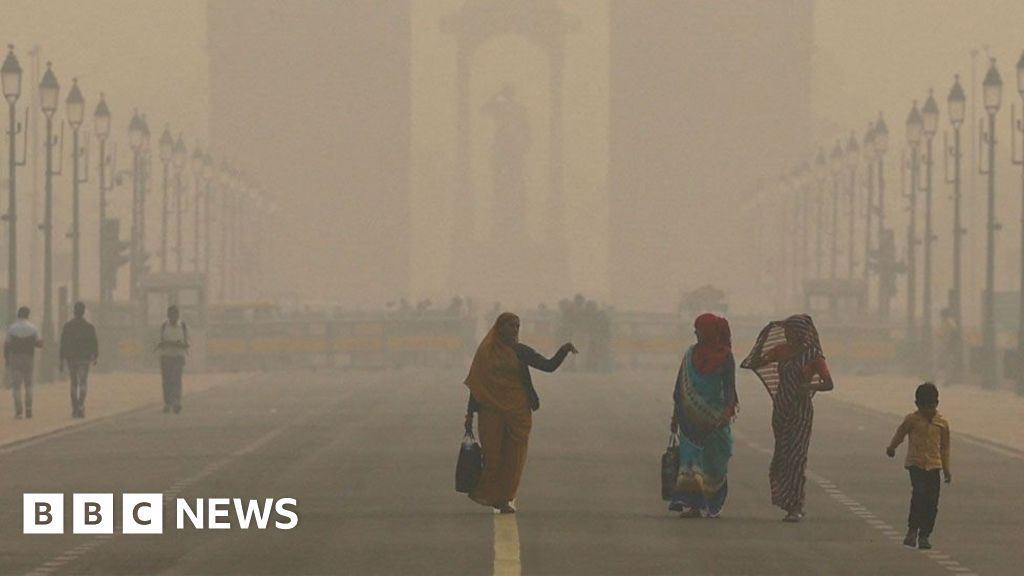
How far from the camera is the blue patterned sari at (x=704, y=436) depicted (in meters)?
22.8

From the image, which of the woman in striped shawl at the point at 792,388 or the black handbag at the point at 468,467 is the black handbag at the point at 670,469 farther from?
the black handbag at the point at 468,467

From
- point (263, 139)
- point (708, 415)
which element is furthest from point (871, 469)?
point (263, 139)

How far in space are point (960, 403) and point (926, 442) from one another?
29.4 m

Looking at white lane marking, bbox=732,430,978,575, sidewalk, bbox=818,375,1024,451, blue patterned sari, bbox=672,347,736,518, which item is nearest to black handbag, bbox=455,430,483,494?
blue patterned sari, bbox=672,347,736,518

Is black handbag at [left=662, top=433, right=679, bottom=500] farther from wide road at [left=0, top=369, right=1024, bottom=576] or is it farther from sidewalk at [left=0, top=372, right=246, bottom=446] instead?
sidewalk at [left=0, top=372, right=246, bottom=446]

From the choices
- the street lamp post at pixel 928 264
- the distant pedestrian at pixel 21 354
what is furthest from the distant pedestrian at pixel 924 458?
the street lamp post at pixel 928 264

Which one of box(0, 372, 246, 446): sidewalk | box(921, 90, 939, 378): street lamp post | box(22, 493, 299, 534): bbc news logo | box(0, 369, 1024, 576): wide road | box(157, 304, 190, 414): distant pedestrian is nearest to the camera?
box(0, 369, 1024, 576): wide road

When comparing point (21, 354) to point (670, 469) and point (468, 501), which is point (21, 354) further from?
point (670, 469)

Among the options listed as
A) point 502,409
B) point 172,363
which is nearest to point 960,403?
point 172,363

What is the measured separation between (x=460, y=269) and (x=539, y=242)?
5293 millimetres

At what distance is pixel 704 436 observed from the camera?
22.8 m

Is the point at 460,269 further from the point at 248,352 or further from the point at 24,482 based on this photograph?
the point at 24,482

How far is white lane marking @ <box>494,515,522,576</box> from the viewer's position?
731 inches

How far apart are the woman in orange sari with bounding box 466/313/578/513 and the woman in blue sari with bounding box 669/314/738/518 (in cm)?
96
